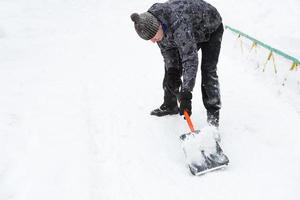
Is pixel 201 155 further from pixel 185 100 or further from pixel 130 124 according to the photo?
pixel 130 124

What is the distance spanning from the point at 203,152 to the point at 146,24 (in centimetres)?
134

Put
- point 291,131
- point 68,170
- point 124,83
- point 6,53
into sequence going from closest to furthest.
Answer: point 68,170 → point 291,131 → point 124,83 → point 6,53

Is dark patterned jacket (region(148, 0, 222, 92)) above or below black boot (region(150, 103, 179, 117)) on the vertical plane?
above

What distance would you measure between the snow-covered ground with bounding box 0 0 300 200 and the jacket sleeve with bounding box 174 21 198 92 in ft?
2.97

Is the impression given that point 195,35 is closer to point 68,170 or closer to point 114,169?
point 114,169

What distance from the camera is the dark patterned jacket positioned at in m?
3.17

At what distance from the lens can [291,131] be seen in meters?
3.93

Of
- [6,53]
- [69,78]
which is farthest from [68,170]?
[6,53]

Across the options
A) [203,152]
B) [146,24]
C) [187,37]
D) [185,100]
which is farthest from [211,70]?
[146,24]

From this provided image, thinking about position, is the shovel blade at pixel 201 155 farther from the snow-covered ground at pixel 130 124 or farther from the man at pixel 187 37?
the man at pixel 187 37

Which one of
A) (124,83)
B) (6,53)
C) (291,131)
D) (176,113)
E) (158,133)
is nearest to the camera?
(291,131)

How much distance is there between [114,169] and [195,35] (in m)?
1.56

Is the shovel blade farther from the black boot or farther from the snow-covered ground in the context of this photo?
the black boot

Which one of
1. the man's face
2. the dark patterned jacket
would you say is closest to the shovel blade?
the dark patterned jacket
